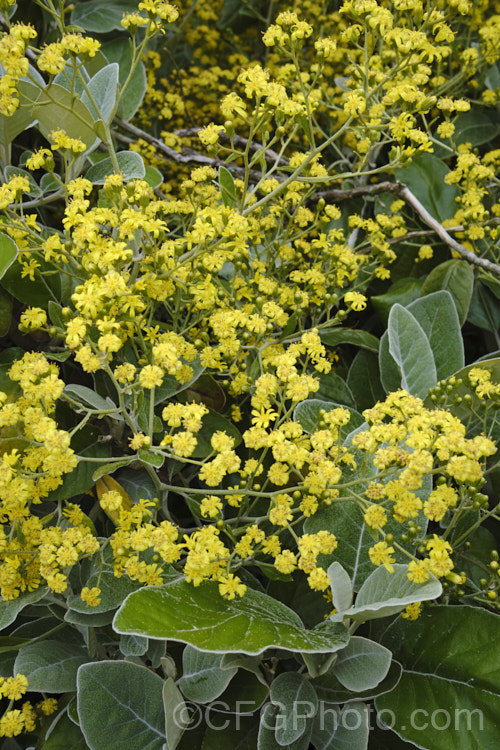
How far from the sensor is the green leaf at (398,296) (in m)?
1.41

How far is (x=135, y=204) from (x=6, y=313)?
1.07ft

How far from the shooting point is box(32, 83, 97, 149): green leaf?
3.54 ft

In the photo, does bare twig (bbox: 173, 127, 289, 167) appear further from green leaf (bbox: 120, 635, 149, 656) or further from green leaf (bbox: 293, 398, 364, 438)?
green leaf (bbox: 120, 635, 149, 656)

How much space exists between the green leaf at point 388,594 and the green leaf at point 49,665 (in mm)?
424

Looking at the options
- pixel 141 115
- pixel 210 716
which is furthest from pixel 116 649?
pixel 141 115

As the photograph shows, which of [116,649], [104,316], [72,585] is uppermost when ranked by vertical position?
[104,316]

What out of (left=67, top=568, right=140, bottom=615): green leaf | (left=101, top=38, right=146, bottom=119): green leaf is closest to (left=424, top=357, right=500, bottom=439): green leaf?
(left=67, top=568, right=140, bottom=615): green leaf

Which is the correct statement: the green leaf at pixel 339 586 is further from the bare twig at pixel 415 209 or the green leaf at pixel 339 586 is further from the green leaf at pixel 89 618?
the bare twig at pixel 415 209

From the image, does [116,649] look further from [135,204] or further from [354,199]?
[354,199]

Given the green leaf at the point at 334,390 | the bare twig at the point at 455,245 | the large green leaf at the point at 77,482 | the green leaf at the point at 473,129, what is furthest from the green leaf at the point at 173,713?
the green leaf at the point at 473,129

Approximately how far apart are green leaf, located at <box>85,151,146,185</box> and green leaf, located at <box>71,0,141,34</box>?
20.7 inches

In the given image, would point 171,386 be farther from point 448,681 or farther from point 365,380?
point 448,681

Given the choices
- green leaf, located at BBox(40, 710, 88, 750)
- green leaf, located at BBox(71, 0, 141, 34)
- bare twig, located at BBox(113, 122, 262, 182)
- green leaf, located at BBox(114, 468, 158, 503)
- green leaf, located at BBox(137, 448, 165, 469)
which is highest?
green leaf, located at BBox(71, 0, 141, 34)

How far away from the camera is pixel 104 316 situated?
886 millimetres
